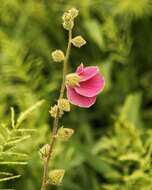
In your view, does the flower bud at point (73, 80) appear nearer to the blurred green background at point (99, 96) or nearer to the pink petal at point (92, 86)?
the pink petal at point (92, 86)

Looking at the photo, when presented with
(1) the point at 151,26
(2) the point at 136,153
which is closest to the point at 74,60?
(1) the point at 151,26

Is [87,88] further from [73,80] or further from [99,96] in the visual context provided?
[99,96]

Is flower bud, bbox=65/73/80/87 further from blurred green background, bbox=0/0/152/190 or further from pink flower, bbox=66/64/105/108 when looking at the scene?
blurred green background, bbox=0/0/152/190

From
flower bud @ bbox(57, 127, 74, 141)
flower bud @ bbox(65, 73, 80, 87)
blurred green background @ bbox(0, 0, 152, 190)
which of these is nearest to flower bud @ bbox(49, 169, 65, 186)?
flower bud @ bbox(57, 127, 74, 141)

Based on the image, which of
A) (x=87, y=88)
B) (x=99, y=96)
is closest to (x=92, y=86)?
(x=87, y=88)

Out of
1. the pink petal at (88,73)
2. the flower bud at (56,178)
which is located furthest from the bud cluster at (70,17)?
the flower bud at (56,178)

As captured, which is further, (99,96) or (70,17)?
(99,96)
